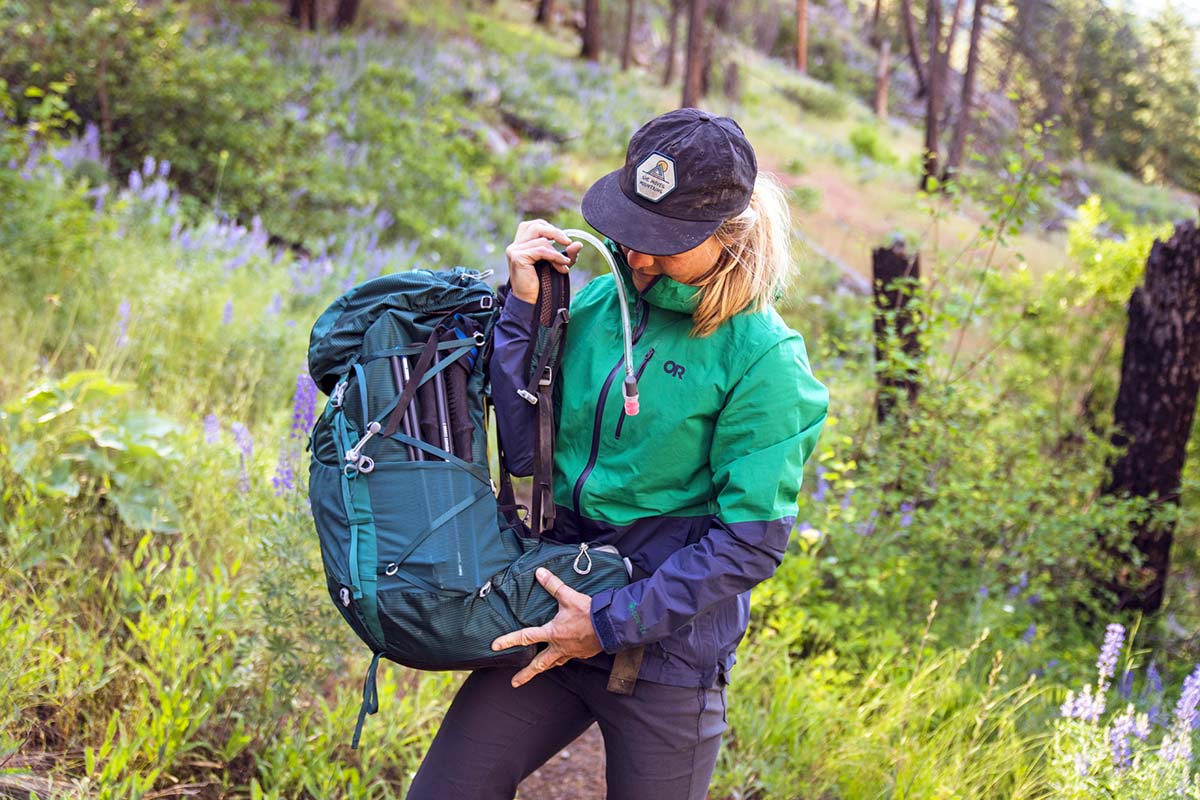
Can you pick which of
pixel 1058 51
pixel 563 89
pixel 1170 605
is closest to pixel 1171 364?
pixel 1170 605

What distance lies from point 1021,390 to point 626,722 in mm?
5036

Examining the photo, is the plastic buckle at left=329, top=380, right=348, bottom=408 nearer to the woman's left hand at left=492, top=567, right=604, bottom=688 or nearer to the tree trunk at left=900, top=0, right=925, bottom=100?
the woman's left hand at left=492, top=567, right=604, bottom=688

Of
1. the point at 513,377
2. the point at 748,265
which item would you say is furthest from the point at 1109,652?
the point at 513,377

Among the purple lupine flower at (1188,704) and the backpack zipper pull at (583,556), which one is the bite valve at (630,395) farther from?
the purple lupine flower at (1188,704)

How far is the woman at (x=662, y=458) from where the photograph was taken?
6.30ft

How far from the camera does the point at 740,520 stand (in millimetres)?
1896

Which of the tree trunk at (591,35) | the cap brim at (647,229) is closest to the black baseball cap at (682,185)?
the cap brim at (647,229)

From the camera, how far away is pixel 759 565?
1919mm

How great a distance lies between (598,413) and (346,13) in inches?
590

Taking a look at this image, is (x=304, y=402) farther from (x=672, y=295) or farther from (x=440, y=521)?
(x=672, y=295)

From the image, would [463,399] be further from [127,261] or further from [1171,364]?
[1171,364]

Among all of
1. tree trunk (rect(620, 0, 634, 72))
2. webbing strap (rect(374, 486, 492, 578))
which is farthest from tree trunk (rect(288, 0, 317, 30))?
webbing strap (rect(374, 486, 492, 578))

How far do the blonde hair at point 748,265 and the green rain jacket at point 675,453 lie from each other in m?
0.03

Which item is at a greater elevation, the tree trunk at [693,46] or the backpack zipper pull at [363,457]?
the backpack zipper pull at [363,457]
